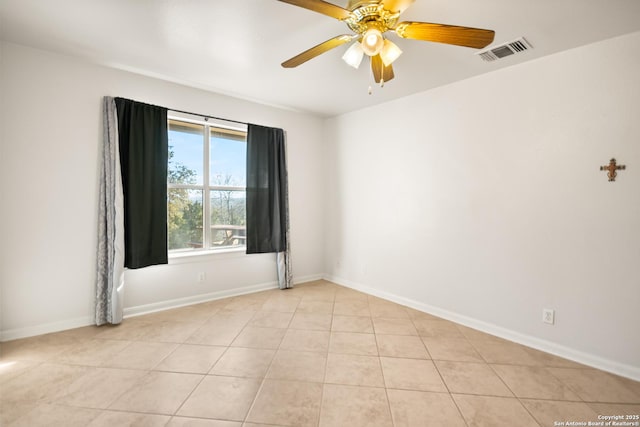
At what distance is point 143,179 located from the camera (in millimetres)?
3148

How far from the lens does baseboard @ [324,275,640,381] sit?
2.20 meters

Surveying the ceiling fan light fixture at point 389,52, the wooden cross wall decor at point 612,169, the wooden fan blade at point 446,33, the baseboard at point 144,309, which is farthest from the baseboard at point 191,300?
the wooden cross wall decor at point 612,169

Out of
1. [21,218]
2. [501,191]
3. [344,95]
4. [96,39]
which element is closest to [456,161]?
[501,191]

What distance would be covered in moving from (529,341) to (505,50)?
2556 millimetres

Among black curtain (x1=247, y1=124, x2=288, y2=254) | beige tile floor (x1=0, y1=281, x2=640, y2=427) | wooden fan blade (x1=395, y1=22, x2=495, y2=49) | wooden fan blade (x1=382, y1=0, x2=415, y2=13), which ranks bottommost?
beige tile floor (x1=0, y1=281, x2=640, y2=427)

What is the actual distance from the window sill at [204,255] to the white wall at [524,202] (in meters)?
1.92

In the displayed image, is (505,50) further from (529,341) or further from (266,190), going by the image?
(266,190)

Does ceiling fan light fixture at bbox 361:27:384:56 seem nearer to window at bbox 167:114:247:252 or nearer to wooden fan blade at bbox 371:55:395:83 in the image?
wooden fan blade at bbox 371:55:395:83

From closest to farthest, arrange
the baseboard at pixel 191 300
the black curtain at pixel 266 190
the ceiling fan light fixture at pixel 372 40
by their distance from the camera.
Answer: the ceiling fan light fixture at pixel 372 40, the baseboard at pixel 191 300, the black curtain at pixel 266 190

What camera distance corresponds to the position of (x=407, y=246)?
12.0 ft

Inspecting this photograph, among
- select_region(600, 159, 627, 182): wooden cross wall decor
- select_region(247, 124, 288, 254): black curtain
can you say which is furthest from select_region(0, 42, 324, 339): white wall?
select_region(600, 159, 627, 182): wooden cross wall decor

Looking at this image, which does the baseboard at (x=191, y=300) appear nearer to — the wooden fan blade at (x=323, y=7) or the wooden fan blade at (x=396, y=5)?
the wooden fan blade at (x=323, y=7)

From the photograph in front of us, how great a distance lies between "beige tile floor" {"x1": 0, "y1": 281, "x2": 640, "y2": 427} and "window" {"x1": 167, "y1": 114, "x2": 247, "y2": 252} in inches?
43.2

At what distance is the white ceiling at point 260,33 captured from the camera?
1979 mm
